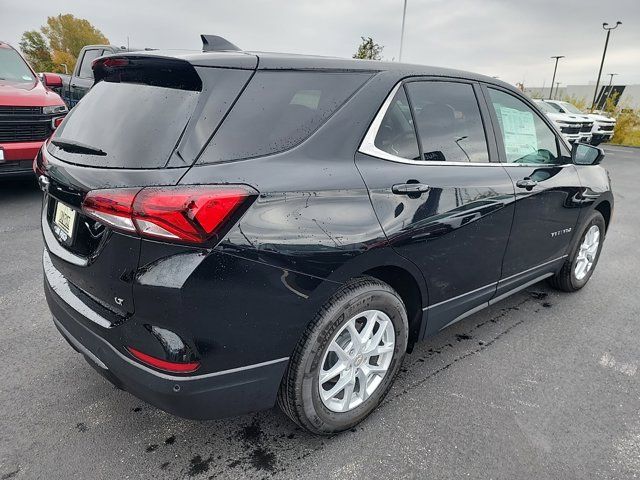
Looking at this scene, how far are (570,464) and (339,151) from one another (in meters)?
1.75

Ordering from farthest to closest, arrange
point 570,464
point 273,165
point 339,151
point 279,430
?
point 279,430 < point 570,464 < point 339,151 < point 273,165

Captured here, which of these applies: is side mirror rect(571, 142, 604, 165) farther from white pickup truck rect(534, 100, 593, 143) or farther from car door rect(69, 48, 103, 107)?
white pickup truck rect(534, 100, 593, 143)

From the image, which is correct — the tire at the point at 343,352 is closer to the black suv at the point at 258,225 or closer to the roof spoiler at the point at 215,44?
the black suv at the point at 258,225

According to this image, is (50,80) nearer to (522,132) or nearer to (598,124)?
(522,132)

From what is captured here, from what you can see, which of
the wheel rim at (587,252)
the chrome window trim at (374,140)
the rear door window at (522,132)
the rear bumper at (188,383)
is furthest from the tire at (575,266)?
the rear bumper at (188,383)

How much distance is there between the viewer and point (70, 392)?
2.45 meters

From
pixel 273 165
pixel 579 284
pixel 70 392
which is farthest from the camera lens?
pixel 579 284

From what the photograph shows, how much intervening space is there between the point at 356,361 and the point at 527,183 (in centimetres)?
164

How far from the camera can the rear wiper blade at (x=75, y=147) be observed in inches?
73.9

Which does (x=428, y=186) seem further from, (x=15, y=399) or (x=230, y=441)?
(x=15, y=399)

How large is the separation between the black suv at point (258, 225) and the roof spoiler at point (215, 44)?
3.5 inches

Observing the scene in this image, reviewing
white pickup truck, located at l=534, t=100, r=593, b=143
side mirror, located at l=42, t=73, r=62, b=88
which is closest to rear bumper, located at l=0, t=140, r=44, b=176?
side mirror, located at l=42, t=73, r=62, b=88

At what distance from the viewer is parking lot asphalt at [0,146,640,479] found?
2.03 meters

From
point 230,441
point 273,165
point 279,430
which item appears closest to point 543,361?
point 279,430
